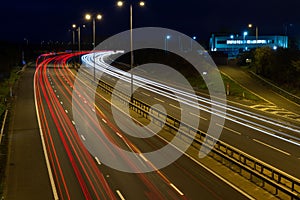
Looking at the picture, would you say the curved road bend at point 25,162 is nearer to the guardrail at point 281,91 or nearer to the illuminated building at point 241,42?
the guardrail at point 281,91

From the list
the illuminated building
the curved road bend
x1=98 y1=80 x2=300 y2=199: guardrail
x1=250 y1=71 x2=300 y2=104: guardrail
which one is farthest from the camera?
the illuminated building

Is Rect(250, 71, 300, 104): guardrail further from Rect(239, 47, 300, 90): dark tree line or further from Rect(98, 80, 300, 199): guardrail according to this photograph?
Rect(98, 80, 300, 199): guardrail

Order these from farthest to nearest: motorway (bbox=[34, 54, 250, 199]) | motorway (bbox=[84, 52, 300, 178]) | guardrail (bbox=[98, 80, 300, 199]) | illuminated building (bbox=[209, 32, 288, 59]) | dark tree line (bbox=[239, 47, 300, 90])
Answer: illuminated building (bbox=[209, 32, 288, 59]), dark tree line (bbox=[239, 47, 300, 90]), motorway (bbox=[84, 52, 300, 178]), motorway (bbox=[34, 54, 250, 199]), guardrail (bbox=[98, 80, 300, 199])

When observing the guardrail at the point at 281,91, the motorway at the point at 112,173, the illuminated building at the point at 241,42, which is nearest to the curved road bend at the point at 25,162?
the motorway at the point at 112,173

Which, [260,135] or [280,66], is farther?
[280,66]

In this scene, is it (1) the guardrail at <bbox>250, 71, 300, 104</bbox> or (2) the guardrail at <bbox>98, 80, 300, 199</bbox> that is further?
(1) the guardrail at <bbox>250, 71, 300, 104</bbox>

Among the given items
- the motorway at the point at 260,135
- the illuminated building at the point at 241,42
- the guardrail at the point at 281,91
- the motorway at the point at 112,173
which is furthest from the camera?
the illuminated building at the point at 241,42

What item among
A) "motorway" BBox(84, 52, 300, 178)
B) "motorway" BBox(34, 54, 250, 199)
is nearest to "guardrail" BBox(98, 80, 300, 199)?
"motorway" BBox(34, 54, 250, 199)

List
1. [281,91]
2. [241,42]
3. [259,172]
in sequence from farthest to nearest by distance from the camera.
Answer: [241,42], [281,91], [259,172]

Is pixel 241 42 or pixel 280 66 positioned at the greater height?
pixel 241 42

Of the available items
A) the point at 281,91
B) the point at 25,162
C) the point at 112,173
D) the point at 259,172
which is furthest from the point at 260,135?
the point at 281,91

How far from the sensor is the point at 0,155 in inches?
930

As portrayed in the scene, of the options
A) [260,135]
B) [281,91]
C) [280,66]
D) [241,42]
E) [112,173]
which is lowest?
[112,173]

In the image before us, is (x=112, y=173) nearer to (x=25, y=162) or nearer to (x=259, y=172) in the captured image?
(x=25, y=162)
